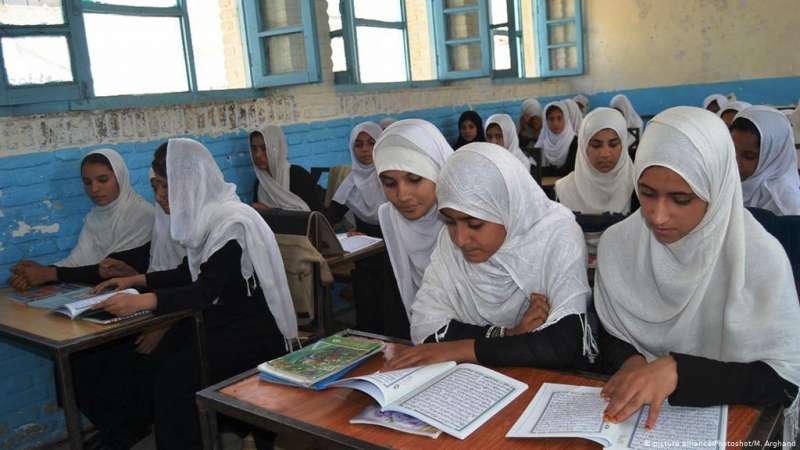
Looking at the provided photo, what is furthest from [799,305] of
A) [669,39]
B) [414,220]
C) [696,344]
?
[669,39]

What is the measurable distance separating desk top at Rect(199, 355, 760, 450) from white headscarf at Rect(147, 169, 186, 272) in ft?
5.30

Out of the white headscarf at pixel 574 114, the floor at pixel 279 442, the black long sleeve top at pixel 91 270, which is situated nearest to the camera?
the floor at pixel 279 442

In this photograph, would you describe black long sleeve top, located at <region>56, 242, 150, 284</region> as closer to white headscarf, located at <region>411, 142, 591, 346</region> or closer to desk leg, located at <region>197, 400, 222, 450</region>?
desk leg, located at <region>197, 400, 222, 450</region>

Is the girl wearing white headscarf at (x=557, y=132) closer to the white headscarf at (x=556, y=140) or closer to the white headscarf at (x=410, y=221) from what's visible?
the white headscarf at (x=556, y=140)

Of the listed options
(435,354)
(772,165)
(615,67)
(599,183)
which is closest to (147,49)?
(599,183)

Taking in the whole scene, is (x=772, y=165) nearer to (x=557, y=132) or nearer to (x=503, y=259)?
(x=503, y=259)

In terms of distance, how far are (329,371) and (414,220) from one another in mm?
883

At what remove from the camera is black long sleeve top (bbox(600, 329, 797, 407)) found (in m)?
1.17

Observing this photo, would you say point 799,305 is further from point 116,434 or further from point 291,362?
point 116,434

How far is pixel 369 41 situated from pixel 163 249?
301 cm

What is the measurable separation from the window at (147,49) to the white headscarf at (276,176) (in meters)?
0.35

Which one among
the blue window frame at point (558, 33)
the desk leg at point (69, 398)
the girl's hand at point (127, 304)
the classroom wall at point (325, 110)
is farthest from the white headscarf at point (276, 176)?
the blue window frame at point (558, 33)

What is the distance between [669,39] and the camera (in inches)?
320

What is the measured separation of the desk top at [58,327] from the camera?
6.69 ft
